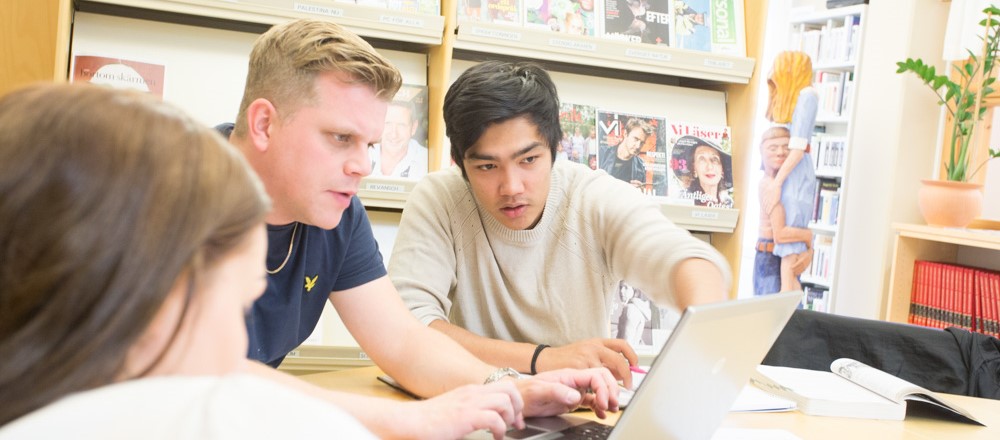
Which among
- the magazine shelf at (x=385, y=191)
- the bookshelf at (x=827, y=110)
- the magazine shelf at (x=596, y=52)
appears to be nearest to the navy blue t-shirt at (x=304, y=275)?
the magazine shelf at (x=385, y=191)

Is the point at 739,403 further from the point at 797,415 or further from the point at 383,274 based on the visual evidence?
the point at 383,274

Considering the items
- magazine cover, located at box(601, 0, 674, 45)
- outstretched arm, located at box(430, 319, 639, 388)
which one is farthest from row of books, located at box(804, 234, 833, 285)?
outstretched arm, located at box(430, 319, 639, 388)

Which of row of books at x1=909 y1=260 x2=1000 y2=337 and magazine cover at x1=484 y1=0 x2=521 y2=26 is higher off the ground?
magazine cover at x1=484 y1=0 x2=521 y2=26

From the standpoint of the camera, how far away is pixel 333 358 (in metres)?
2.29

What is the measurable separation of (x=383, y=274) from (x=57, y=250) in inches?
46.8

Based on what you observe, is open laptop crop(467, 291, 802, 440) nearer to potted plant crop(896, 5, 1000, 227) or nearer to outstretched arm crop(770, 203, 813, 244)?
potted plant crop(896, 5, 1000, 227)

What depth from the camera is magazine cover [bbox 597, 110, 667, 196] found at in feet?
8.54

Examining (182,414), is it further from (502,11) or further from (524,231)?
(502,11)

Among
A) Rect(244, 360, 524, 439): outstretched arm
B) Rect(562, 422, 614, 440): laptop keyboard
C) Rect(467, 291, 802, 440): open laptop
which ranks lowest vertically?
Rect(562, 422, 614, 440): laptop keyboard

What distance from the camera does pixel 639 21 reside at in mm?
2594

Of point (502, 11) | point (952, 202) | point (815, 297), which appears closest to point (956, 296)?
point (952, 202)

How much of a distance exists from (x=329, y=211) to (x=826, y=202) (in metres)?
4.35

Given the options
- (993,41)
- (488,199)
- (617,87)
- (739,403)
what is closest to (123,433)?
(739,403)

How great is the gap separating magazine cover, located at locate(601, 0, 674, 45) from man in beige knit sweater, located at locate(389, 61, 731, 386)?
2.48 ft
